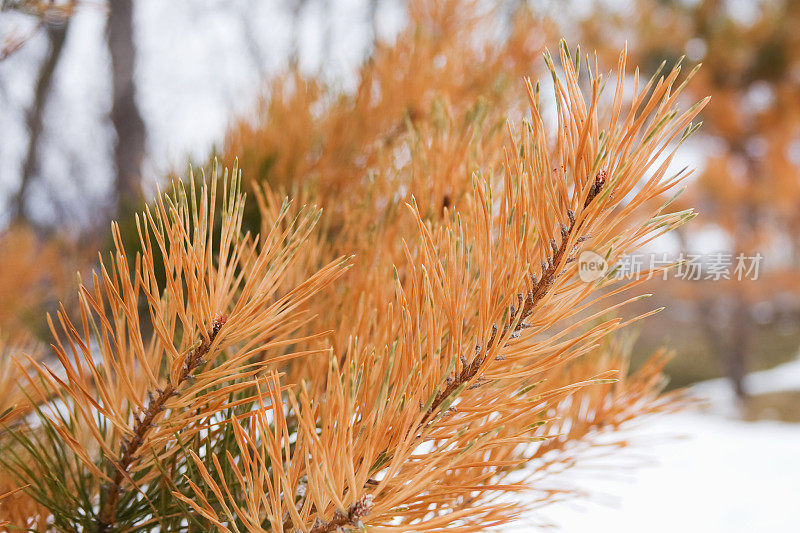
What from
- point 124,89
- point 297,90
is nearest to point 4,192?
point 124,89

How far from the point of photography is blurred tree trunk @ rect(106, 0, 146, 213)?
0.74 metres

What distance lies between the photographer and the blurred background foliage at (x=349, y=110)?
372 millimetres

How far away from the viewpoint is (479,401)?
17cm

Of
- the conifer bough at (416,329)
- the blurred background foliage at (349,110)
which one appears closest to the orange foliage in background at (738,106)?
the blurred background foliage at (349,110)

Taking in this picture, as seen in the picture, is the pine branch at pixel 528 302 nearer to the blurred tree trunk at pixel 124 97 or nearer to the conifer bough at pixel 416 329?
the conifer bough at pixel 416 329

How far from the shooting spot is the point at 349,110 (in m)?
0.38

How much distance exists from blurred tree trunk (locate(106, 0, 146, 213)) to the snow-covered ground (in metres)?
0.72

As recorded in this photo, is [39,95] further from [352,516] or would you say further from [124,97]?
[352,516]

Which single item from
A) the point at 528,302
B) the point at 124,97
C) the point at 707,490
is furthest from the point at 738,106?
the point at 528,302

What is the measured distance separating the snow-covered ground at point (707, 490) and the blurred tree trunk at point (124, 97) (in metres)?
0.72

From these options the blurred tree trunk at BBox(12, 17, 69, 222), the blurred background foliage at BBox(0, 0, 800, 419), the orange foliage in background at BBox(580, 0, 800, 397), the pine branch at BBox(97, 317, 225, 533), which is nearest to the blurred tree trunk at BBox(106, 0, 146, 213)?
the blurred background foliage at BBox(0, 0, 800, 419)

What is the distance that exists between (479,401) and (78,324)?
52cm

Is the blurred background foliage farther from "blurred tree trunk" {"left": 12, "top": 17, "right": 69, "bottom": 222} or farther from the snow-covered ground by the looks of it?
the snow-covered ground

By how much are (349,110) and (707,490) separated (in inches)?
51.8
